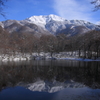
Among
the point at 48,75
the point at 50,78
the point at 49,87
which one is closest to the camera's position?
the point at 49,87

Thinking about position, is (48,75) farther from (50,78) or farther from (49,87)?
(49,87)

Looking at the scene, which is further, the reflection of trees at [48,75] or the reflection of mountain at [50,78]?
the reflection of trees at [48,75]

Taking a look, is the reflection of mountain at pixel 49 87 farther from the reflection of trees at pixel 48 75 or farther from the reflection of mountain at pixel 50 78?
the reflection of trees at pixel 48 75

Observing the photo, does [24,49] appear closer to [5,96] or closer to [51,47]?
[51,47]

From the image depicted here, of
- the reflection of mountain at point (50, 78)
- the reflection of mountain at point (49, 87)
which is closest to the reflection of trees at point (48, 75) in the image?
the reflection of mountain at point (50, 78)

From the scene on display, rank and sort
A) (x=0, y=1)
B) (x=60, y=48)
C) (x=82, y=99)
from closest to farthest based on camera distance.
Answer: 1. (x=0, y=1)
2. (x=82, y=99)
3. (x=60, y=48)

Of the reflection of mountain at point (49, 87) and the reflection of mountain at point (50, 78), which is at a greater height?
the reflection of mountain at point (50, 78)

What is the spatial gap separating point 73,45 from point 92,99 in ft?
237

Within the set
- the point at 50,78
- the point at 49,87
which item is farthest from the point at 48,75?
the point at 49,87

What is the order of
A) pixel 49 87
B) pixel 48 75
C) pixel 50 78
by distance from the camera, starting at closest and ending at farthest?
1. pixel 49 87
2. pixel 50 78
3. pixel 48 75

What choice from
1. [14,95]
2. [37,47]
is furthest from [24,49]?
[14,95]

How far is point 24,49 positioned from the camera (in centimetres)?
7394

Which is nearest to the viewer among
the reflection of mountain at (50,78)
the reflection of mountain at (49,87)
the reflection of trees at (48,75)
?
the reflection of mountain at (49,87)

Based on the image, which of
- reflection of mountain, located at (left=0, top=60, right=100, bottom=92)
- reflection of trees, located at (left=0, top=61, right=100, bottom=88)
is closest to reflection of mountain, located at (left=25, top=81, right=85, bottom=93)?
reflection of mountain, located at (left=0, top=60, right=100, bottom=92)
